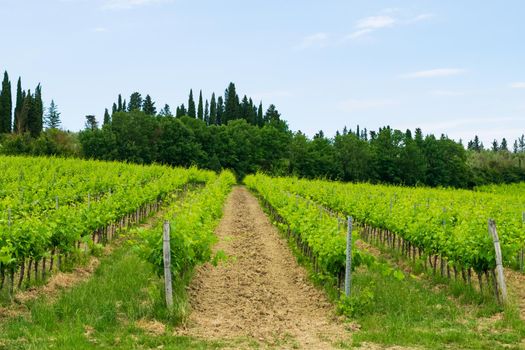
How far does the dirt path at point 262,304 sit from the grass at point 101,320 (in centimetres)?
42

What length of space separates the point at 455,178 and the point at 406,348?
228ft

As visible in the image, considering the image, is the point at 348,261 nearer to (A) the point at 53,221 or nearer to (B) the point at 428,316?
(B) the point at 428,316

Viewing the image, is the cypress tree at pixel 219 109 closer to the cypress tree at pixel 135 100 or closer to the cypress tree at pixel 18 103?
the cypress tree at pixel 135 100

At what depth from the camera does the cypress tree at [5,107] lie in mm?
63844

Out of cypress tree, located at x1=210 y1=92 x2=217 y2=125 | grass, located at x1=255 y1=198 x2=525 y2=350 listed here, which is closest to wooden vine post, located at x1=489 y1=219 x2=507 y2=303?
grass, located at x1=255 y1=198 x2=525 y2=350

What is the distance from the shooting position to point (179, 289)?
8359 millimetres

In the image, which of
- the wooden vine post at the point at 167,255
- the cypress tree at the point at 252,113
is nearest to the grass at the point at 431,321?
the wooden vine post at the point at 167,255

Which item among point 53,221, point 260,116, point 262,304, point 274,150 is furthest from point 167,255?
point 260,116

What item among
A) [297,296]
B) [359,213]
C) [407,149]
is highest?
[407,149]

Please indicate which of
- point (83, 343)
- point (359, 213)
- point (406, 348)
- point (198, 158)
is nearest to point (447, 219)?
point (359, 213)

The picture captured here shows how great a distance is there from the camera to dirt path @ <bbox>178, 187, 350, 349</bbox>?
22.6ft

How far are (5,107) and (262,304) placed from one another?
6658 cm

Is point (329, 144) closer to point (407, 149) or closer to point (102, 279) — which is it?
point (407, 149)

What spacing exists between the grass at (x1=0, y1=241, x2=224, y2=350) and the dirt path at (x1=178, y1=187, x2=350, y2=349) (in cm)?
42
